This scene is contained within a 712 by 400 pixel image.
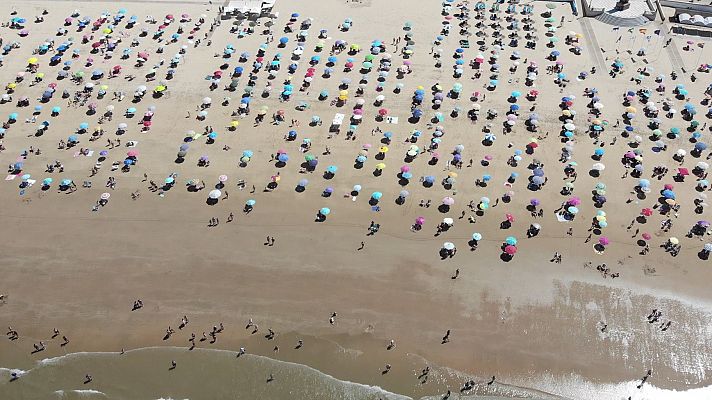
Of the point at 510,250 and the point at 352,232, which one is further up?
the point at 510,250

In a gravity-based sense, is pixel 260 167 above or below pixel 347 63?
below

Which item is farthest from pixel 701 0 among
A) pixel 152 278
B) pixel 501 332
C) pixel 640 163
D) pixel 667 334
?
pixel 152 278

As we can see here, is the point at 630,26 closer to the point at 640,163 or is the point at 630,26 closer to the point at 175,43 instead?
the point at 640,163

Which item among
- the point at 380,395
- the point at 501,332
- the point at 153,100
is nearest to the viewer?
the point at 380,395

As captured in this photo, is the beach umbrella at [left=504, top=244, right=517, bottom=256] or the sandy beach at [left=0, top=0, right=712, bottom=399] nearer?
the sandy beach at [left=0, top=0, right=712, bottom=399]

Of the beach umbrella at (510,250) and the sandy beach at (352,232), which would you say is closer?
the sandy beach at (352,232)

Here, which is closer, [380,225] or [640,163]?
Answer: [380,225]

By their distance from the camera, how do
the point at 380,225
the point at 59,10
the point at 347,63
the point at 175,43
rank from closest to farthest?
the point at 380,225 < the point at 347,63 < the point at 175,43 < the point at 59,10

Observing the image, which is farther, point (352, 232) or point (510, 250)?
point (352, 232)
